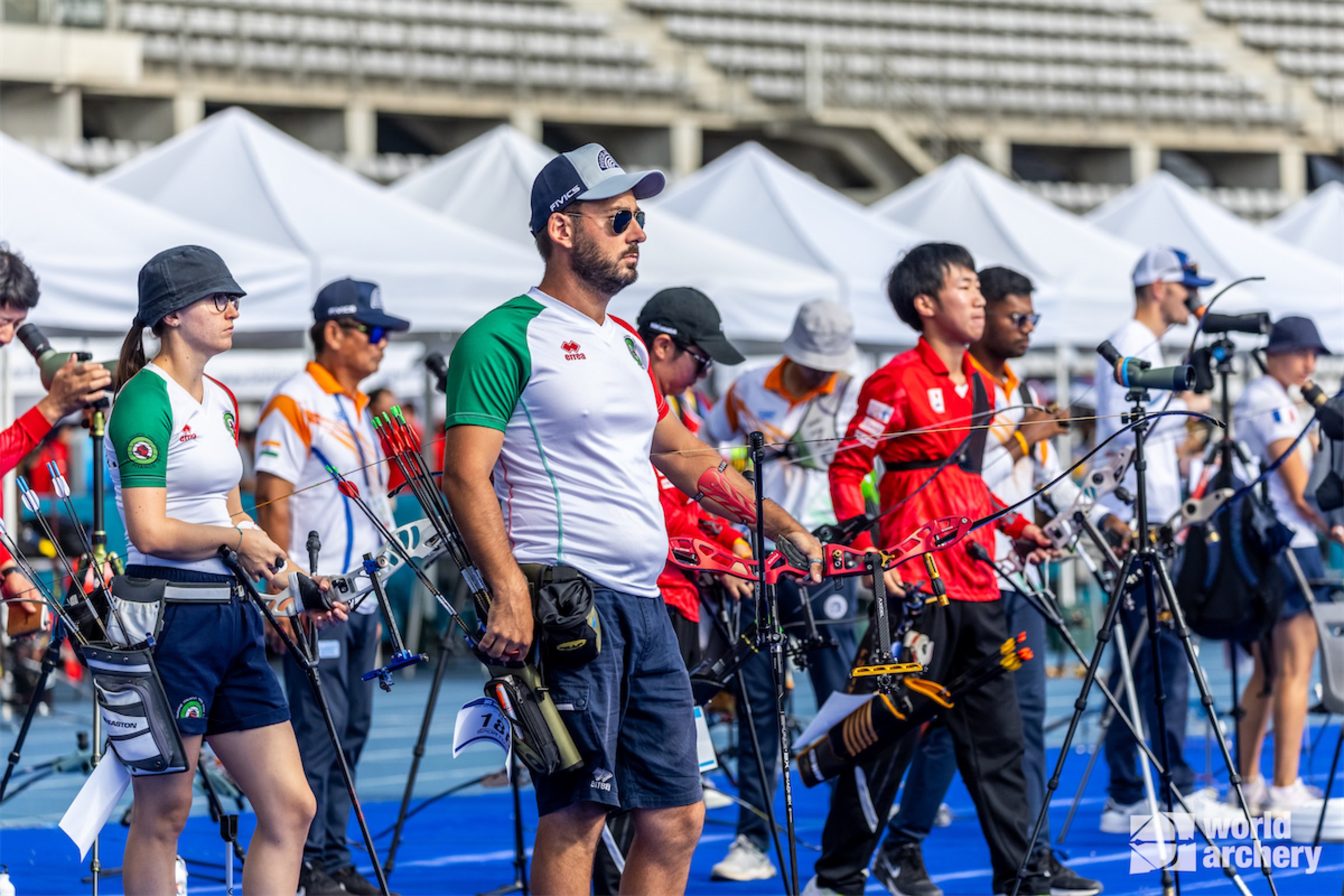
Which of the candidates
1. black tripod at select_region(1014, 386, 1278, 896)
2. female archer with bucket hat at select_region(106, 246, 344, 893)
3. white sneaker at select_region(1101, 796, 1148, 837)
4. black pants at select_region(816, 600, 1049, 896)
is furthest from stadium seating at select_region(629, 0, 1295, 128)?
female archer with bucket hat at select_region(106, 246, 344, 893)

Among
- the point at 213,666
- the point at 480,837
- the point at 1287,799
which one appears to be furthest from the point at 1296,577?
the point at 213,666

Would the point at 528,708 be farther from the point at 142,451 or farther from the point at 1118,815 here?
the point at 1118,815

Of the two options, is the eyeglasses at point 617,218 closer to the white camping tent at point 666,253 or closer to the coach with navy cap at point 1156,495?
the coach with navy cap at point 1156,495

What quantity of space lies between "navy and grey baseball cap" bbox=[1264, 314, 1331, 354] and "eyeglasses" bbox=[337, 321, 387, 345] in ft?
9.63

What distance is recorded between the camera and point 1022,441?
16.3ft

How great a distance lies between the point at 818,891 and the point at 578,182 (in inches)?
84.8

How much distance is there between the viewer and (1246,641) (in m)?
5.96

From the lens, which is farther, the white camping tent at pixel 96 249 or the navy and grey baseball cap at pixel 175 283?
the white camping tent at pixel 96 249

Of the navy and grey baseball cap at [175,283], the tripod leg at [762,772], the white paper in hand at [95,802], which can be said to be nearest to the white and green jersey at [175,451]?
the navy and grey baseball cap at [175,283]

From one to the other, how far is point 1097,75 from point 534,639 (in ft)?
91.5

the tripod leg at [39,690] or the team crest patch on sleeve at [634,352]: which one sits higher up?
the team crest patch on sleeve at [634,352]

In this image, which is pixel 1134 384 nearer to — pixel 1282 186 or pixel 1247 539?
pixel 1247 539

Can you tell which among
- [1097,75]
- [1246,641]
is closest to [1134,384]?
[1246,641]

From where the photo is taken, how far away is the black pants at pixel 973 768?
4.45m
